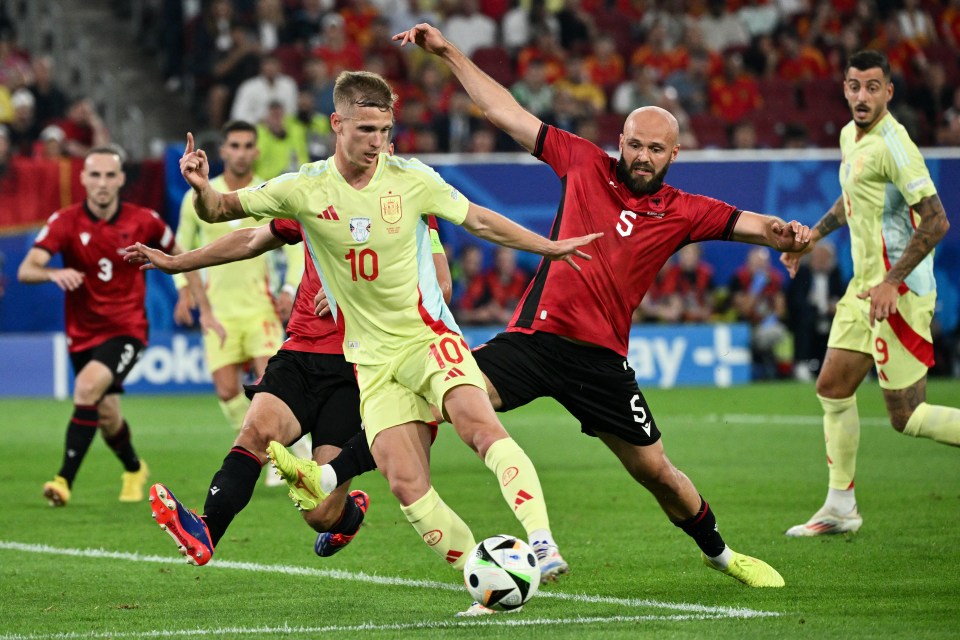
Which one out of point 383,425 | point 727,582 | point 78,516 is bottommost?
point 78,516

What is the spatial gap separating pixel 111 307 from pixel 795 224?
587 cm

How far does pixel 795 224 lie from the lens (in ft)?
23.1

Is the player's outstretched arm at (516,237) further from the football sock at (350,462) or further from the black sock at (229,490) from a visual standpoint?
the black sock at (229,490)

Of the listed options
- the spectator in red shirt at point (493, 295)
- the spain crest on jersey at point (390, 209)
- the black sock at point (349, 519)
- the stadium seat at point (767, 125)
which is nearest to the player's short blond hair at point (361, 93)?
the spain crest on jersey at point (390, 209)

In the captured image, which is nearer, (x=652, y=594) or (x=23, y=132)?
(x=652, y=594)

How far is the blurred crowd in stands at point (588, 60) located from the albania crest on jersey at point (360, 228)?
12.8 metres

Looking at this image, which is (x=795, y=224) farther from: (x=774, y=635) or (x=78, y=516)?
(x=78, y=516)

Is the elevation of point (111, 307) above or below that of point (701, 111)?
below

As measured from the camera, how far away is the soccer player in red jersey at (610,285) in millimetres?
7164

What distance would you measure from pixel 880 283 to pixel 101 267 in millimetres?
5671

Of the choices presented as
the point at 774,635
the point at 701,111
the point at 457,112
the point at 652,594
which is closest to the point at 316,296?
the point at 652,594

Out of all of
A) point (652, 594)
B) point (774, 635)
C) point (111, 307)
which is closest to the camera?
point (774, 635)

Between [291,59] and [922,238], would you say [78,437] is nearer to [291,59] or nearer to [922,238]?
[922,238]

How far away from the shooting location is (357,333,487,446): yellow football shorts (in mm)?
6574
